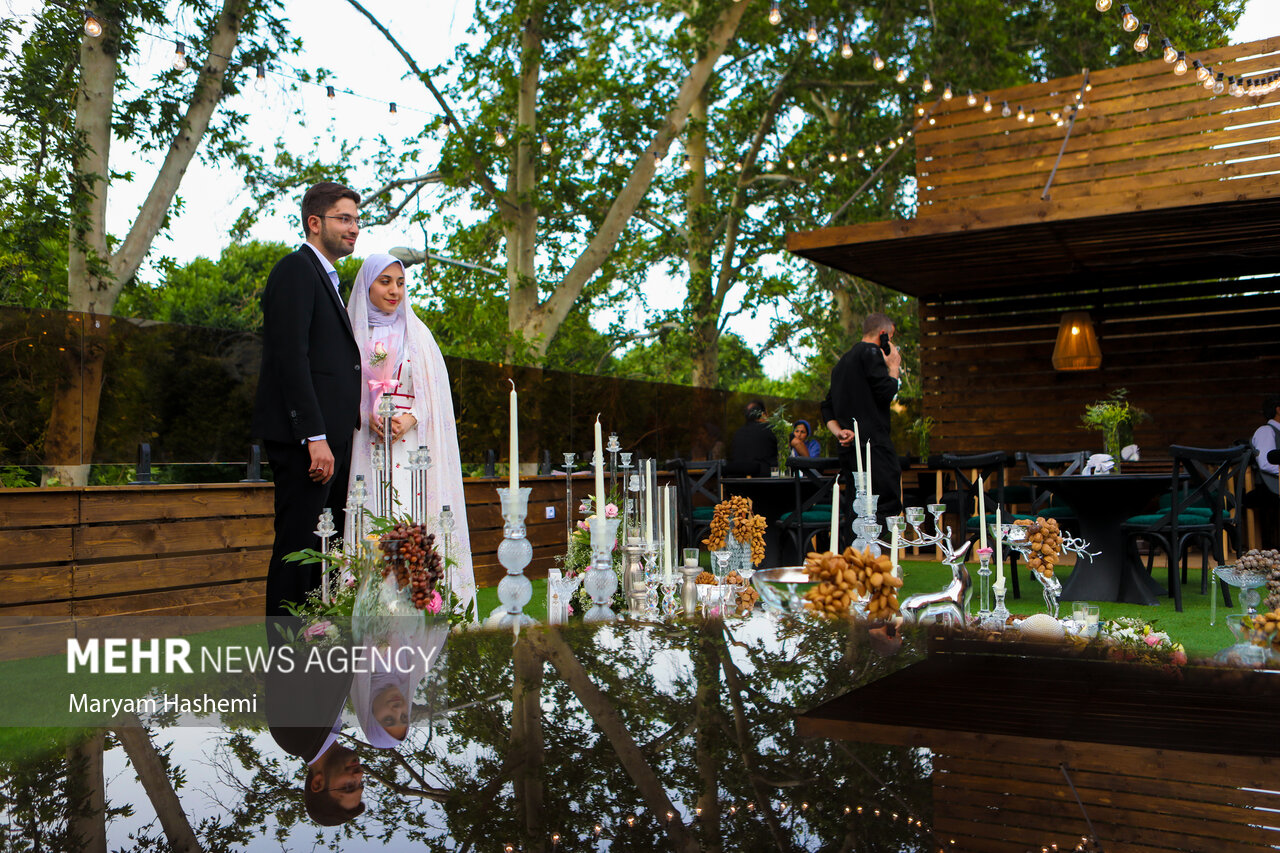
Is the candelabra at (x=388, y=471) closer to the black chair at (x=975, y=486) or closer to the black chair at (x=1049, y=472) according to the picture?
the black chair at (x=975, y=486)

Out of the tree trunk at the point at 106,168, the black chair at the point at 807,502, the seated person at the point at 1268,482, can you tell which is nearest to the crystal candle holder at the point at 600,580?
the black chair at the point at 807,502

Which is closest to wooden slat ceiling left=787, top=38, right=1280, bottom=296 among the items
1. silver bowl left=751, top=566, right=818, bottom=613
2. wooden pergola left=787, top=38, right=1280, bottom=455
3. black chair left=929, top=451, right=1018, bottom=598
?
wooden pergola left=787, top=38, right=1280, bottom=455

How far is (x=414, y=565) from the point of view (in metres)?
1.43

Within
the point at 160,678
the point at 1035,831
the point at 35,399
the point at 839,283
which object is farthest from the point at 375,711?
the point at 839,283

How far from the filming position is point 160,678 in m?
1.01

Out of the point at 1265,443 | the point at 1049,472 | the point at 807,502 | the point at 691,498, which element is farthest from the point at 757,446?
the point at 1265,443

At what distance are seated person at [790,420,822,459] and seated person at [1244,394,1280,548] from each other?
11.2ft

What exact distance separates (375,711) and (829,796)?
44 centimetres

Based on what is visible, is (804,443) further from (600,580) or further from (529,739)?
(529,739)

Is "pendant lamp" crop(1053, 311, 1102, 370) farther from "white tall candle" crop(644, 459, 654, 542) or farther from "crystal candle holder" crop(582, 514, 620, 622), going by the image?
"crystal candle holder" crop(582, 514, 620, 622)

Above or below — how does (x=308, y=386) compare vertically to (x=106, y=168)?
below

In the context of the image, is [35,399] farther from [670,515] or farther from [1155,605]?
[1155,605]

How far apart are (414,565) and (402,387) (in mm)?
1673

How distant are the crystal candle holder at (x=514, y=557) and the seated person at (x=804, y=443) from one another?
7263 mm
